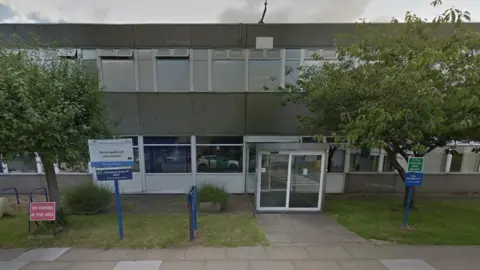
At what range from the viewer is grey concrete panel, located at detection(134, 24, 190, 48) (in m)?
8.72

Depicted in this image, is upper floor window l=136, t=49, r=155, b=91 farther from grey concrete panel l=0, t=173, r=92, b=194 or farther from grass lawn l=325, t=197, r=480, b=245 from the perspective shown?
grass lawn l=325, t=197, r=480, b=245

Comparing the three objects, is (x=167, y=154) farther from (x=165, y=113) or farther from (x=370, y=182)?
(x=370, y=182)

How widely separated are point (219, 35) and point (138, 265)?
793cm

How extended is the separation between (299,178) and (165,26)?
7.60 meters

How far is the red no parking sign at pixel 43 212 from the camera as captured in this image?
17.0 ft

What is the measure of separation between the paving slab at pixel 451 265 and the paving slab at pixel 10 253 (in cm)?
854

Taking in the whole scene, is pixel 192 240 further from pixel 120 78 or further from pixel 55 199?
pixel 120 78

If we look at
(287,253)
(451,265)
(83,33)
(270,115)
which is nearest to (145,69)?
(83,33)

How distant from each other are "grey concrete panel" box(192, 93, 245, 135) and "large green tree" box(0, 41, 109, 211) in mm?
3742

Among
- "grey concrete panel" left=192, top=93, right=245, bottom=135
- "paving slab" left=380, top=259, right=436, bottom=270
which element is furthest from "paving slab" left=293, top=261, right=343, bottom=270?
"grey concrete panel" left=192, top=93, right=245, bottom=135

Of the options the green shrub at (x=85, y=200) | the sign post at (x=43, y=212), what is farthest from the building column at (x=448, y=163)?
the sign post at (x=43, y=212)

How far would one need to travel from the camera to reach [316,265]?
433 centimetres

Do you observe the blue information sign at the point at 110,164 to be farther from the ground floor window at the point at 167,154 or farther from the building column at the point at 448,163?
the building column at the point at 448,163

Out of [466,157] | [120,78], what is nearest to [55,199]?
[120,78]
